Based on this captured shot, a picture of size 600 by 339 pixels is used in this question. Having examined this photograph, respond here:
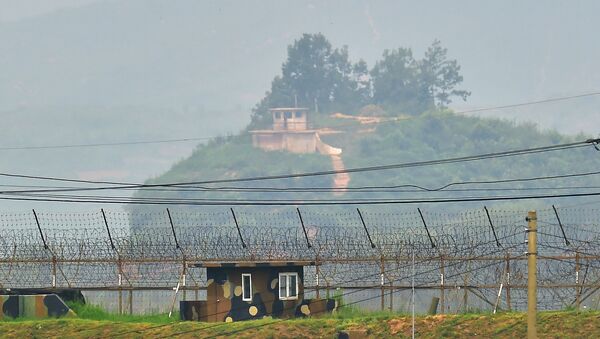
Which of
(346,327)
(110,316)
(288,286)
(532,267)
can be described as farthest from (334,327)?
(532,267)

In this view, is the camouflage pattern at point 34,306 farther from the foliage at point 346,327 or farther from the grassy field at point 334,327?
the foliage at point 346,327

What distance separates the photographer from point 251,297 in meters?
60.2

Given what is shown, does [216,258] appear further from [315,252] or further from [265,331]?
[265,331]

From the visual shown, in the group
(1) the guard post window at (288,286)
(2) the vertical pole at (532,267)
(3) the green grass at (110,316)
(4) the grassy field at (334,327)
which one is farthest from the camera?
(1) the guard post window at (288,286)

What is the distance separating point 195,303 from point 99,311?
4053mm

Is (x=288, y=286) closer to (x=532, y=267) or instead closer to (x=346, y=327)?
(x=346, y=327)

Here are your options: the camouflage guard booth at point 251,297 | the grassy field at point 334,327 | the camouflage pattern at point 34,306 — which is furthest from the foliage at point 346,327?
the camouflage guard booth at point 251,297

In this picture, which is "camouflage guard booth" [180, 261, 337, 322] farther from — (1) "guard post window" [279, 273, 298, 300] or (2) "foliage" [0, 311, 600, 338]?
(2) "foliage" [0, 311, 600, 338]

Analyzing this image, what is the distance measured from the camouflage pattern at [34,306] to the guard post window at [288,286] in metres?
7.81

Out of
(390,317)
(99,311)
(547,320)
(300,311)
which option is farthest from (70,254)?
(547,320)

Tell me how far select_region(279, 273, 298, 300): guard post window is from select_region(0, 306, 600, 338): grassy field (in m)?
2.69

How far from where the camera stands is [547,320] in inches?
2162

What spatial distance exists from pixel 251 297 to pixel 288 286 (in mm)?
1469

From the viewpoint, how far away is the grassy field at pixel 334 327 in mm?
54250
